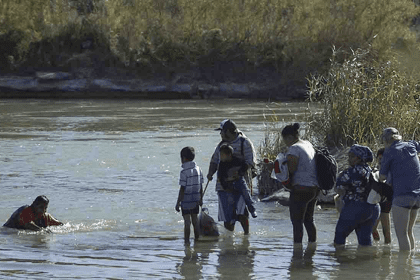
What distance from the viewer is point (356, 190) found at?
9.43 metres

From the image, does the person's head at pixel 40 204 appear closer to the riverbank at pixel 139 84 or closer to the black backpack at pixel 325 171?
the black backpack at pixel 325 171

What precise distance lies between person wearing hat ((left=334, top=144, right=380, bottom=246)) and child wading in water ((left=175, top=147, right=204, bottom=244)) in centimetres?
184

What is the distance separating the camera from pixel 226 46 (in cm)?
4491

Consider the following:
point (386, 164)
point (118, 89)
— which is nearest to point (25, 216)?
point (386, 164)

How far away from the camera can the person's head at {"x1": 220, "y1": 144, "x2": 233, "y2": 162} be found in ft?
35.0

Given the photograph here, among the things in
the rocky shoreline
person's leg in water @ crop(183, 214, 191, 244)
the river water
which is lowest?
the river water

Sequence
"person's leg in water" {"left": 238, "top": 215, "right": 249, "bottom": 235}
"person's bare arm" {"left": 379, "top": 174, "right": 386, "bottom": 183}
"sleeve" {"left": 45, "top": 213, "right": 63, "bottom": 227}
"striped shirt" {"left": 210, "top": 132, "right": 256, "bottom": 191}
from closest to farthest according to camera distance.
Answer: "person's bare arm" {"left": 379, "top": 174, "right": 386, "bottom": 183} < "striped shirt" {"left": 210, "top": 132, "right": 256, "bottom": 191} < "person's leg in water" {"left": 238, "top": 215, "right": 249, "bottom": 235} < "sleeve" {"left": 45, "top": 213, "right": 63, "bottom": 227}

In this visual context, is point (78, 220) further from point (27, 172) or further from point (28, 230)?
point (27, 172)

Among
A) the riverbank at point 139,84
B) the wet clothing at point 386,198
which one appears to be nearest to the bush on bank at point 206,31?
the riverbank at point 139,84

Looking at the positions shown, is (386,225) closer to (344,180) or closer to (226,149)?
(344,180)

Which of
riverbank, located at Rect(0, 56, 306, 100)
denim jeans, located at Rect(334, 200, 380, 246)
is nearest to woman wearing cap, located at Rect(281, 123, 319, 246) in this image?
denim jeans, located at Rect(334, 200, 380, 246)

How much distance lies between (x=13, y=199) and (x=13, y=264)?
5.83 m

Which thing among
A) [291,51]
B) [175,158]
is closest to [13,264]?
[175,158]

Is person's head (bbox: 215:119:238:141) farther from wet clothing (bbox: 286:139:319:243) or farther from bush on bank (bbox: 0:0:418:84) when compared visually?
bush on bank (bbox: 0:0:418:84)
